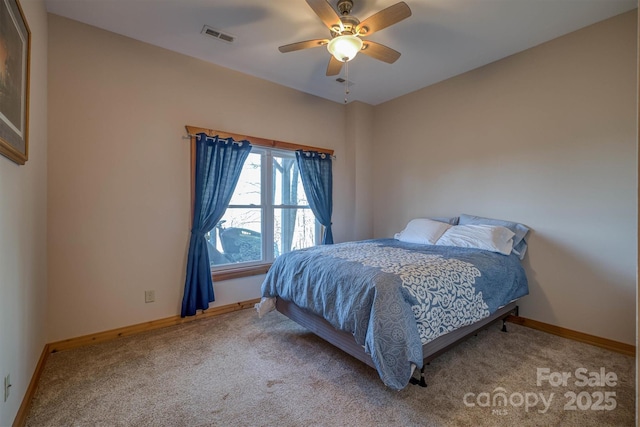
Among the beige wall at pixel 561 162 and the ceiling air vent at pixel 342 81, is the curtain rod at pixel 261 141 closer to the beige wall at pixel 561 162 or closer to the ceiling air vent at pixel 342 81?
the ceiling air vent at pixel 342 81

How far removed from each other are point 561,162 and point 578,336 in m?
1.62

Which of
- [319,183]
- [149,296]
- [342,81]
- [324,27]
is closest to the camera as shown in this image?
[324,27]

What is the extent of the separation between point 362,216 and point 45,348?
3.71 meters

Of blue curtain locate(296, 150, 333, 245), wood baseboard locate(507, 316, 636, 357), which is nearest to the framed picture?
blue curtain locate(296, 150, 333, 245)

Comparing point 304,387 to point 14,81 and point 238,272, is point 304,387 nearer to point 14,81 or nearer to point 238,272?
point 238,272

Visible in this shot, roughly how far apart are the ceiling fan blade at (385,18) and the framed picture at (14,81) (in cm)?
194

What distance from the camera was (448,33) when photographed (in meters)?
2.62

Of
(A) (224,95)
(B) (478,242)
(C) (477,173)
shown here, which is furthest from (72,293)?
(C) (477,173)

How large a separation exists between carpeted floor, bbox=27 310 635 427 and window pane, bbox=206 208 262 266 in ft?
3.27

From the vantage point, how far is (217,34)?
266 cm

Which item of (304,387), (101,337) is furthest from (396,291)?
(101,337)

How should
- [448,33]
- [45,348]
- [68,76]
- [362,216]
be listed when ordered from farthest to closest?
[362,216] → [448,33] → [68,76] → [45,348]

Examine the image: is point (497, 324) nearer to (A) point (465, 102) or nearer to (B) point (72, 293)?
(A) point (465, 102)

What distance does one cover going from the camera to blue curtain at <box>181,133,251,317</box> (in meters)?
2.96
